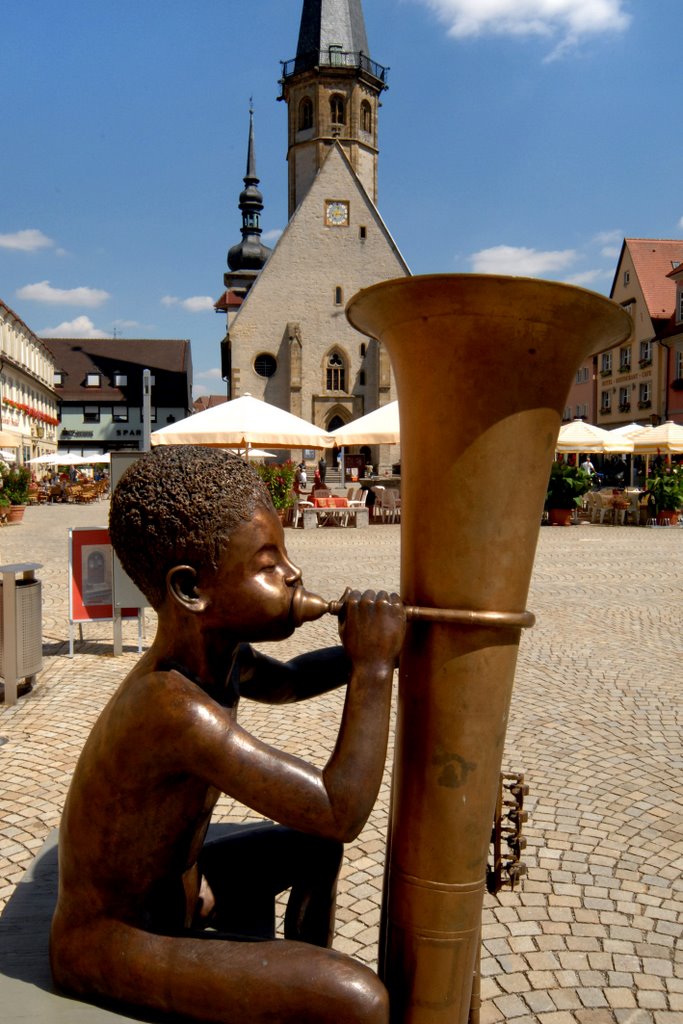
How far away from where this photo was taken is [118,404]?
2498 inches

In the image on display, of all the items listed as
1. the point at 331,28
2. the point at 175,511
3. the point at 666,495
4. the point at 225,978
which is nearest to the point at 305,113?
the point at 331,28

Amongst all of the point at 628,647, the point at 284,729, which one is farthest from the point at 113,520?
the point at 628,647

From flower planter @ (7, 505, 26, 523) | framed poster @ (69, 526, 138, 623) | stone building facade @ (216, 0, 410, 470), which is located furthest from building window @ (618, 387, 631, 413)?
framed poster @ (69, 526, 138, 623)

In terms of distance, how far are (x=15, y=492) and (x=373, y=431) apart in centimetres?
1152

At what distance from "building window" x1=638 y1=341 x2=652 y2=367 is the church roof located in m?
26.0

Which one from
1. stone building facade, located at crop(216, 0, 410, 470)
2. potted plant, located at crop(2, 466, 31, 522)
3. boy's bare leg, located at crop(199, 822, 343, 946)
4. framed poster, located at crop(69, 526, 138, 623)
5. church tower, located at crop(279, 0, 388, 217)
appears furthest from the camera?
church tower, located at crop(279, 0, 388, 217)

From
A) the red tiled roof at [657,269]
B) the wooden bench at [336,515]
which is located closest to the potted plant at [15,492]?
the wooden bench at [336,515]

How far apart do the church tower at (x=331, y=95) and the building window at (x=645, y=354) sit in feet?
65.5

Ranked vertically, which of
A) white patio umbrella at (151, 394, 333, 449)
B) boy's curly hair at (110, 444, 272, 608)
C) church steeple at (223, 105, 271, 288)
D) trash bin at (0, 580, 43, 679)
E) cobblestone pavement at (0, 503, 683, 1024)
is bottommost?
cobblestone pavement at (0, 503, 683, 1024)

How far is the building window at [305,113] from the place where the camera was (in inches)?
1983

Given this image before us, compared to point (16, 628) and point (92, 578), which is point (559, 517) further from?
point (16, 628)

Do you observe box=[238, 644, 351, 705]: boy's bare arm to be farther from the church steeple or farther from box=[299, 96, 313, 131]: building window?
the church steeple

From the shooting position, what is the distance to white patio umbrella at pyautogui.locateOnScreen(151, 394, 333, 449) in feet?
40.2

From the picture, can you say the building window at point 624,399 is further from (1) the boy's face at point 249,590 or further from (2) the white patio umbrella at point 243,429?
(1) the boy's face at point 249,590
